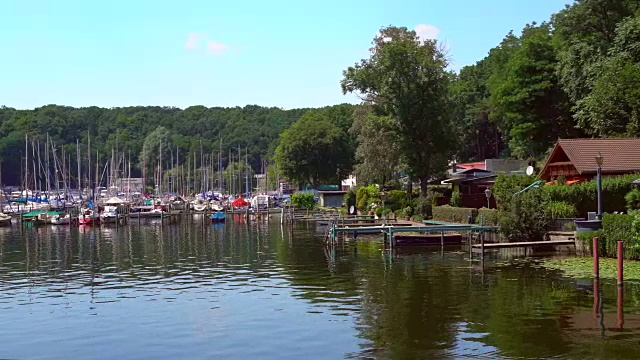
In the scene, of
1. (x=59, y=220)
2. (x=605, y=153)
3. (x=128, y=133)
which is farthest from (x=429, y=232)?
(x=128, y=133)

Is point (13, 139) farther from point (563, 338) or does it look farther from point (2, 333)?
point (563, 338)

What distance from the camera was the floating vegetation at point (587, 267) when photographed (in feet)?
110

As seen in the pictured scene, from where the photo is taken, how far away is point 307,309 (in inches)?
1151

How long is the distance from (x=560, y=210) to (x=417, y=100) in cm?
2745

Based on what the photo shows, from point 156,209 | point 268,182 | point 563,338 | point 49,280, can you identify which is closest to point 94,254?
point 49,280

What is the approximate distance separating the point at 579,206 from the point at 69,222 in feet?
211

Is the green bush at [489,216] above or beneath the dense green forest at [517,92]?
beneath

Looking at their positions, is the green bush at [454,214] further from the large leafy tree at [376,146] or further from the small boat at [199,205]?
the small boat at [199,205]

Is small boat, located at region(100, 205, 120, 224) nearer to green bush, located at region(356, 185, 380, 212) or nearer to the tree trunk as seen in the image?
green bush, located at region(356, 185, 380, 212)

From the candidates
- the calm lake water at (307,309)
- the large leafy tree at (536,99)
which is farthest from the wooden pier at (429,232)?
the large leafy tree at (536,99)

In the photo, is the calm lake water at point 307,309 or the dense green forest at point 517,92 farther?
the dense green forest at point 517,92

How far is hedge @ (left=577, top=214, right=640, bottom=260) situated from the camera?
35938 mm

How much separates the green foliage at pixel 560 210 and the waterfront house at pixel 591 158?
248 centimetres

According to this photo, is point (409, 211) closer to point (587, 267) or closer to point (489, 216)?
point (489, 216)
